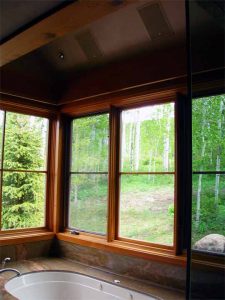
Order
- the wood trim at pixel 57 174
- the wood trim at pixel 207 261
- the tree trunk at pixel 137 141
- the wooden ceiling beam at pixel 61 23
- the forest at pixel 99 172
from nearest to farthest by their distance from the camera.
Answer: the wood trim at pixel 207 261 < the wooden ceiling beam at pixel 61 23 < the forest at pixel 99 172 < the tree trunk at pixel 137 141 < the wood trim at pixel 57 174

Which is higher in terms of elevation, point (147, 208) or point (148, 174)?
point (148, 174)

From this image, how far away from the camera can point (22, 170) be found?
3.38m

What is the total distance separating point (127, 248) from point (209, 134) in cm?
204

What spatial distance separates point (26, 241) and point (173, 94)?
7.05 ft

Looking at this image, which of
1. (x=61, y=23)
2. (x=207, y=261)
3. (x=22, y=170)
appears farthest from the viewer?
(x=22, y=170)

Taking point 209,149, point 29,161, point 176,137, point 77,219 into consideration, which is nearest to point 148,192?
point 176,137

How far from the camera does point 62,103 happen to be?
3.61 metres

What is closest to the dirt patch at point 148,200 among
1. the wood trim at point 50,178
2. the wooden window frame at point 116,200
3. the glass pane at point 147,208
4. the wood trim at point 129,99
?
the glass pane at point 147,208

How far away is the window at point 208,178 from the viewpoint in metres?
1.00

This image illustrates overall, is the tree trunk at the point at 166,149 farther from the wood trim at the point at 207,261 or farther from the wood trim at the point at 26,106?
the wood trim at the point at 207,261

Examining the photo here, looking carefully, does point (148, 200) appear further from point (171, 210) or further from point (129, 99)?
point (129, 99)

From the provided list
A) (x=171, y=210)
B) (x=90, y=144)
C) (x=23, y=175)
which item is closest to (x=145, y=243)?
(x=171, y=210)

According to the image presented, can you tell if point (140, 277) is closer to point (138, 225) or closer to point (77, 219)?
point (138, 225)

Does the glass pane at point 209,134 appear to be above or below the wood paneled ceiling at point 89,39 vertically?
below
